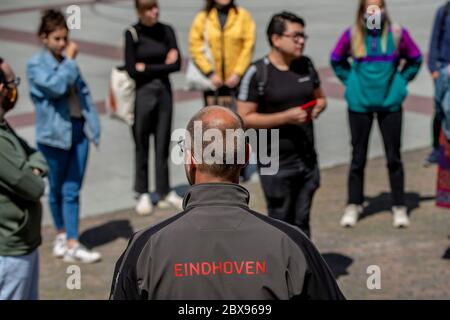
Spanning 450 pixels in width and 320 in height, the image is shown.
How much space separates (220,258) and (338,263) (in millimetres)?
4415

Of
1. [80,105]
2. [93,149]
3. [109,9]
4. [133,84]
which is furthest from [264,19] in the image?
[80,105]

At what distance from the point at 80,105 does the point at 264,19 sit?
11984 millimetres

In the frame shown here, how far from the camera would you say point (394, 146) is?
783 centimetres

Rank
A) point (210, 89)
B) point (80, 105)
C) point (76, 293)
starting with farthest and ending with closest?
point (210, 89) → point (80, 105) → point (76, 293)

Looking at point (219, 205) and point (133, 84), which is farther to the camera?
point (133, 84)

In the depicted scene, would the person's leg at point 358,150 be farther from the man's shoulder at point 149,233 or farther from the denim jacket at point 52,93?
the man's shoulder at point 149,233

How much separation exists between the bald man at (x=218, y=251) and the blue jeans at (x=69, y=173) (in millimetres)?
4126

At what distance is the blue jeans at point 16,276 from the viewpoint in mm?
4926

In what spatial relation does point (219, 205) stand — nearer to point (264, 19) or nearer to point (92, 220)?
point (92, 220)

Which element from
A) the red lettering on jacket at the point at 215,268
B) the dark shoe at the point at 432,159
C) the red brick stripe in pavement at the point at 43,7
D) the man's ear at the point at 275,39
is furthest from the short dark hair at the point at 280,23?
the red brick stripe in pavement at the point at 43,7

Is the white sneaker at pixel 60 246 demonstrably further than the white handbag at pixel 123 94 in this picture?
No

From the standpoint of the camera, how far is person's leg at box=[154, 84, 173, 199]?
28.0ft

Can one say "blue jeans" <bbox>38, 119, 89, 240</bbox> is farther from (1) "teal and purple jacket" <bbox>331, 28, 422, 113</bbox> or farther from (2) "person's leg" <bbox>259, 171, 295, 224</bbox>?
(1) "teal and purple jacket" <bbox>331, 28, 422, 113</bbox>
